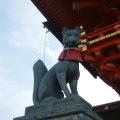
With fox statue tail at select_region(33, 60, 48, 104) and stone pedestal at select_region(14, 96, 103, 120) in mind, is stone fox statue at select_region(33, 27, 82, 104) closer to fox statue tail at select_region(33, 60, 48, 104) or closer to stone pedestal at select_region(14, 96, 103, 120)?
fox statue tail at select_region(33, 60, 48, 104)

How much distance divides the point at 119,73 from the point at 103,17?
1362 millimetres

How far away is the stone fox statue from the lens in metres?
4.20

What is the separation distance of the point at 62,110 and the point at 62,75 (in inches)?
16.5

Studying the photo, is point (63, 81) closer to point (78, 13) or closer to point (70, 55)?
point (70, 55)

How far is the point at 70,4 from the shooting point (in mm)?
8406

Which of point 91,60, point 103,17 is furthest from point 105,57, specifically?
point 103,17

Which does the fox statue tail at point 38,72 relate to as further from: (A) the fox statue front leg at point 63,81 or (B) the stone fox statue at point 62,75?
(A) the fox statue front leg at point 63,81

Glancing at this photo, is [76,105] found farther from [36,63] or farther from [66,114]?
[36,63]

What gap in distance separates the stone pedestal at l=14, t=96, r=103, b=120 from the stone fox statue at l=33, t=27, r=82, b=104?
16cm

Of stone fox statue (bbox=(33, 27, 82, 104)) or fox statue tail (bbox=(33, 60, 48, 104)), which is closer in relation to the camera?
stone fox statue (bbox=(33, 27, 82, 104))

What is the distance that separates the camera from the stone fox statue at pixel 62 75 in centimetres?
420

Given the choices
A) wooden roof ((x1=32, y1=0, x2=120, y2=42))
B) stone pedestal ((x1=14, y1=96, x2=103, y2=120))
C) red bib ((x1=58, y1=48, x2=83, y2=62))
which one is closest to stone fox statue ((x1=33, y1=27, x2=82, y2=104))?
red bib ((x1=58, y1=48, x2=83, y2=62))

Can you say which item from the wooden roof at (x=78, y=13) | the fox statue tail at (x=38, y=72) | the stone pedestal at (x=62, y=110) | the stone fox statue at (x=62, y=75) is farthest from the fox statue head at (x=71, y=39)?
the wooden roof at (x=78, y=13)

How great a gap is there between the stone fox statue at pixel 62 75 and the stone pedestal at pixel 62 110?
164mm
